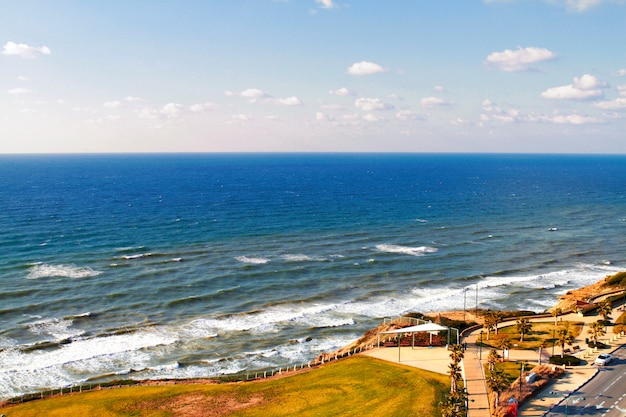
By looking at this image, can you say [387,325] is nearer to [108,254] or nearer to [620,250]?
[108,254]

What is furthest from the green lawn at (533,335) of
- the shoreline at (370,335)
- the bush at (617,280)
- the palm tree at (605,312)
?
the bush at (617,280)

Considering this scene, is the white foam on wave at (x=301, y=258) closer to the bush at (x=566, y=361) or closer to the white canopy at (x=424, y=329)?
the white canopy at (x=424, y=329)

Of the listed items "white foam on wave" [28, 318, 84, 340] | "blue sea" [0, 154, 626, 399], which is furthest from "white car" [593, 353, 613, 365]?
"white foam on wave" [28, 318, 84, 340]

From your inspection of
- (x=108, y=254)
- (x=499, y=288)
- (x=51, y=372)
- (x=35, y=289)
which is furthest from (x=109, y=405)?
(x=499, y=288)

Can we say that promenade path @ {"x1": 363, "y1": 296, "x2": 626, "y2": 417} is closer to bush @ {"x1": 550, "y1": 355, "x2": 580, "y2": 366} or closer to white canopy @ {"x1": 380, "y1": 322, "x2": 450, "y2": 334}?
bush @ {"x1": 550, "y1": 355, "x2": 580, "y2": 366}

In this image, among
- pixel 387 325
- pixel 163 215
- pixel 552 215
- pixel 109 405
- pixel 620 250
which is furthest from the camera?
pixel 552 215
